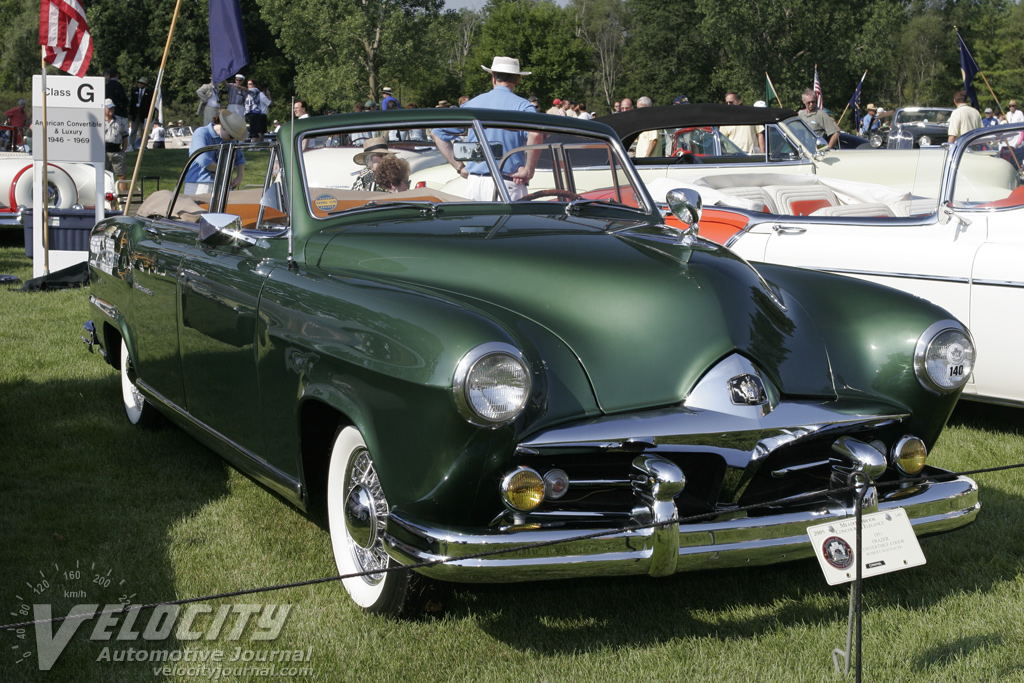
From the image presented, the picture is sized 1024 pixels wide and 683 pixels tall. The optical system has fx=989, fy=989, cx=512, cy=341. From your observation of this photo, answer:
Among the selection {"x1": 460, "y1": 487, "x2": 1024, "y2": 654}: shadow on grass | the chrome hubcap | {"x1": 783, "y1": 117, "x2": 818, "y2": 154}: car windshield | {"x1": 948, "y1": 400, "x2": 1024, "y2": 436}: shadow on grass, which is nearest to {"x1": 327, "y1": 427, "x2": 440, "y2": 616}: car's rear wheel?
the chrome hubcap

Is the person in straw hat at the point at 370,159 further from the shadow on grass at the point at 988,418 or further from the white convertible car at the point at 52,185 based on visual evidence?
the white convertible car at the point at 52,185

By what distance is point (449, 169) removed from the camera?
420 centimetres

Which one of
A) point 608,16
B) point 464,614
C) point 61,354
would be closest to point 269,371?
point 464,614

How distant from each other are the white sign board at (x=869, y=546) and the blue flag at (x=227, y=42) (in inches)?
286

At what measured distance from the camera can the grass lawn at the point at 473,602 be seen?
2801mm

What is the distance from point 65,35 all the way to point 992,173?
8.41 meters

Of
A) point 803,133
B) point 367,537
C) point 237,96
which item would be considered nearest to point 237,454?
point 367,537

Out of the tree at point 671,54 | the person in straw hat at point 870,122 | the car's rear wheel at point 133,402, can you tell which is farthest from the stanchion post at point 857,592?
the tree at point 671,54

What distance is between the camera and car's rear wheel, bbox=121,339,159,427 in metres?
5.00

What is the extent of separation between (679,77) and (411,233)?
58.9 metres

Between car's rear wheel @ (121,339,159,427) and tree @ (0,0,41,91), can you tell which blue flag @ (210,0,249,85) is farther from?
tree @ (0,0,41,91)

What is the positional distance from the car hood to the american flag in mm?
7520

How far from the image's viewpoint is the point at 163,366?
4352 millimetres

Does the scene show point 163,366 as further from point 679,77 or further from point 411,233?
point 679,77
